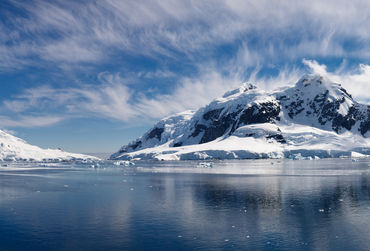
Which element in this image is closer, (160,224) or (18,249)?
(18,249)

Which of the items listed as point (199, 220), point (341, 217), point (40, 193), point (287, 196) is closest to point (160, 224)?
point (199, 220)

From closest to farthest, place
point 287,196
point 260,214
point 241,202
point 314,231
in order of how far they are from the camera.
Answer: point 314,231 → point 260,214 → point 241,202 → point 287,196

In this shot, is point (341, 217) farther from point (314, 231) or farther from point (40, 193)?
point (40, 193)

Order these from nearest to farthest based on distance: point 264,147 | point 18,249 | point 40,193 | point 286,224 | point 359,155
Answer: point 18,249, point 286,224, point 40,193, point 359,155, point 264,147

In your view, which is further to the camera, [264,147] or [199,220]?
[264,147]

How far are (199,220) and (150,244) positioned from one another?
21.6ft

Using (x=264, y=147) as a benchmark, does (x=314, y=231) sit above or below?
below

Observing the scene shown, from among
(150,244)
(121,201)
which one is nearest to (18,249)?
(150,244)

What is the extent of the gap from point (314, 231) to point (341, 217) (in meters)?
5.33

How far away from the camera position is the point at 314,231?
72.7 ft

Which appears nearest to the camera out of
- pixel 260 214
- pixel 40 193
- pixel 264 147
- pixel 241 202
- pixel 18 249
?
pixel 18 249

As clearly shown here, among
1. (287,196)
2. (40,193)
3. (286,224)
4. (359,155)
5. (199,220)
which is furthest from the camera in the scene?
(359,155)

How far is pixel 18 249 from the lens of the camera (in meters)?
19.4

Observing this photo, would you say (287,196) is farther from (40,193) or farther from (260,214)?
(40,193)
